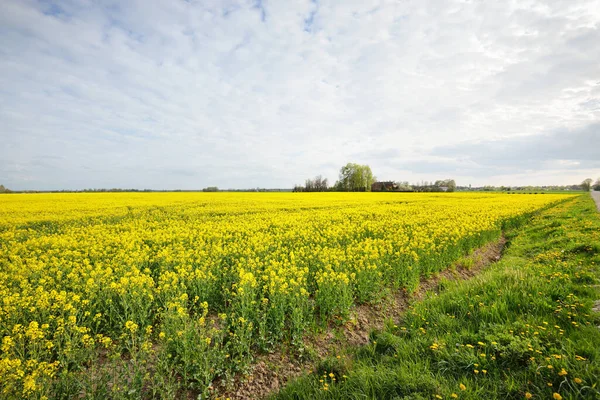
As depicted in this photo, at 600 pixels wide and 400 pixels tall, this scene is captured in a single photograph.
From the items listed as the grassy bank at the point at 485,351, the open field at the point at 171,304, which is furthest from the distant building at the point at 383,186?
the grassy bank at the point at 485,351

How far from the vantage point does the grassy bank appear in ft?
9.50

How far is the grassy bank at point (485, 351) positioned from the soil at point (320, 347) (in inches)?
14.6

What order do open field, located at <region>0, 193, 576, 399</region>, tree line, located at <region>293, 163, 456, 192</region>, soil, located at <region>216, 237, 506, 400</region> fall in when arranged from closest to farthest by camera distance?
open field, located at <region>0, 193, 576, 399</region>
soil, located at <region>216, 237, 506, 400</region>
tree line, located at <region>293, 163, 456, 192</region>

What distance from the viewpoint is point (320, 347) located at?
4770 mm

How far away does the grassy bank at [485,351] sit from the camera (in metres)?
2.90

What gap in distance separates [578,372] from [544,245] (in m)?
9.62

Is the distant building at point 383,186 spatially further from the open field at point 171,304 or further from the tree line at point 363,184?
the open field at point 171,304

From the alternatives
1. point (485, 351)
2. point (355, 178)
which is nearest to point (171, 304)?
point (485, 351)

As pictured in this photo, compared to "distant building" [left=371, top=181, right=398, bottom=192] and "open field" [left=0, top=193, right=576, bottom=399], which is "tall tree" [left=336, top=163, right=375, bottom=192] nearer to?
"distant building" [left=371, top=181, right=398, bottom=192]

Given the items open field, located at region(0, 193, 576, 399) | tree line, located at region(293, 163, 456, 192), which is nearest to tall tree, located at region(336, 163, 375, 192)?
tree line, located at region(293, 163, 456, 192)

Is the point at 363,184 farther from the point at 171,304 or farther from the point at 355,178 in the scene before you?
the point at 171,304

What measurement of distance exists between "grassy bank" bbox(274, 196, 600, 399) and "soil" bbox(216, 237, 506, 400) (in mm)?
370

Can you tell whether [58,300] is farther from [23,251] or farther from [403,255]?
[403,255]

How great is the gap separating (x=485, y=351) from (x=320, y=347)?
2671mm
